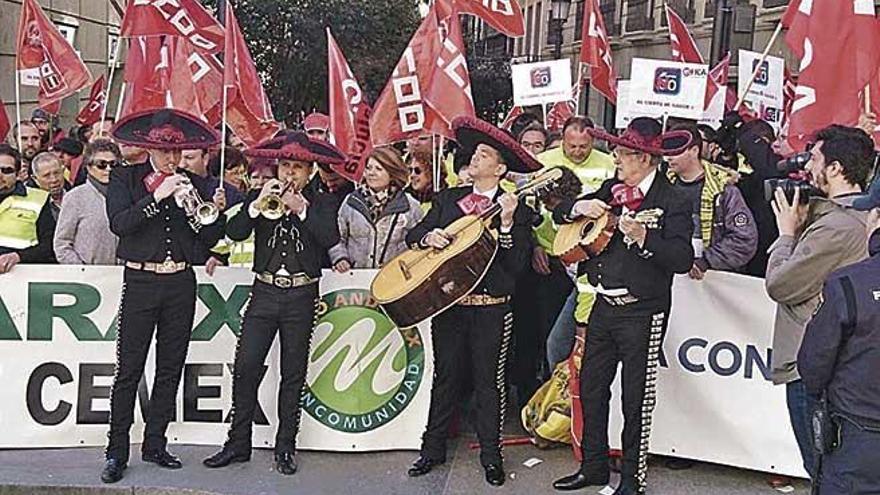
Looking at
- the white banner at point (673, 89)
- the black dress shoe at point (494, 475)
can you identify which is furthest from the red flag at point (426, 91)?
the black dress shoe at point (494, 475)

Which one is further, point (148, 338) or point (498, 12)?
point (498, 12)

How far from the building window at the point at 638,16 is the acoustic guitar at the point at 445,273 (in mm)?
26655

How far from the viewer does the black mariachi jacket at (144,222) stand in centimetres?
530

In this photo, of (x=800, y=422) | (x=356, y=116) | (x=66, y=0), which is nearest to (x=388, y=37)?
(x=66, y=0)

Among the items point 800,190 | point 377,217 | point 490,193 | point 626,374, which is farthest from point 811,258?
point 377,217

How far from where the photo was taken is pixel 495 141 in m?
5.49

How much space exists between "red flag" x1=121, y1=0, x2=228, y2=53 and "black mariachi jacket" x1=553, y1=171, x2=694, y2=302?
372 centimetres

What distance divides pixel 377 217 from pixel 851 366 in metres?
3.26

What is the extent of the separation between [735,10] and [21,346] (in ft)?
36.5

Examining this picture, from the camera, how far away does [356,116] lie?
7.57 meters

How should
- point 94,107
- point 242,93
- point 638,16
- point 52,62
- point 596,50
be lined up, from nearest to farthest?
1. point 242,93
2. point 52,62
3. point 596,50
4. point 94,107
5. point 638,16

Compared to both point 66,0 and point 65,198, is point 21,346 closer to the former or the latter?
point 65,198

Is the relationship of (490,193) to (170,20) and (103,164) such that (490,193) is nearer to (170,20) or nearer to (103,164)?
(103,164)

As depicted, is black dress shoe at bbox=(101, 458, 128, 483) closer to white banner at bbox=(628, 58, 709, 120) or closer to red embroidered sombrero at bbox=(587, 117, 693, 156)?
red embroidered sombrero at bbox=(587, 117, 693, 156)
